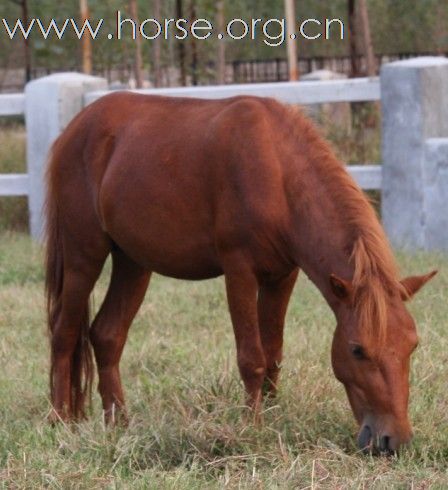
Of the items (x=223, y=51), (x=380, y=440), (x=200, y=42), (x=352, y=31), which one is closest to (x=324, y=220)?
(x=380, y=440)

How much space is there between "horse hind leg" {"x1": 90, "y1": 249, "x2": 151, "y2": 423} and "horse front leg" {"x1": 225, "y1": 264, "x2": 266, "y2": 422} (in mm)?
791

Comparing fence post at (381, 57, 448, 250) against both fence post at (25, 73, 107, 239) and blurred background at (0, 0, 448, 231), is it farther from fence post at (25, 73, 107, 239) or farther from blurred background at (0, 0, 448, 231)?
fence post at (25, 73, 107, 239)

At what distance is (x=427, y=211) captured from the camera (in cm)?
989

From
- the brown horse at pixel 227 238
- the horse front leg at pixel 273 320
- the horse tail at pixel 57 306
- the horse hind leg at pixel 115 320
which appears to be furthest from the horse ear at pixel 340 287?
the horse tail at pixel 57 306

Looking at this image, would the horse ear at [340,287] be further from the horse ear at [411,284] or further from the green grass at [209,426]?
the green grass at [209,426]

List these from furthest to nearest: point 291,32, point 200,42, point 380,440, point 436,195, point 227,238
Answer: point 200,42
point 291,32
point 436,195
point 227,238
point 380,440

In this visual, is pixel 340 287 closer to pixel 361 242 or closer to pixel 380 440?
pixel 361 242

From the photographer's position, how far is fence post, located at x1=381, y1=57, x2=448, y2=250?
9938 millimetres

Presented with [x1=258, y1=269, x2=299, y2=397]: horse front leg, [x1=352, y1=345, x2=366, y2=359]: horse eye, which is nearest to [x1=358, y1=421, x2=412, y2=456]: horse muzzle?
[x1=352, y1=345, x2=366, y2=359]: horse eye

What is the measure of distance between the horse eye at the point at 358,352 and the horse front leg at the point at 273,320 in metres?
0.83

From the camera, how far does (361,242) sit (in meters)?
4.81

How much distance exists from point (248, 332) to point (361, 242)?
698mm

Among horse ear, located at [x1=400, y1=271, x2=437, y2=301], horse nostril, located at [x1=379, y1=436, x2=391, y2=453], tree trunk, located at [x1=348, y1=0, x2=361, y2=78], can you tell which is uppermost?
tree trunk, located at [x1=348, y1=0, x2=361, y2=78]

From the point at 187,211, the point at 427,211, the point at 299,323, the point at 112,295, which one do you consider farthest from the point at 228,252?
the point at 427,211
